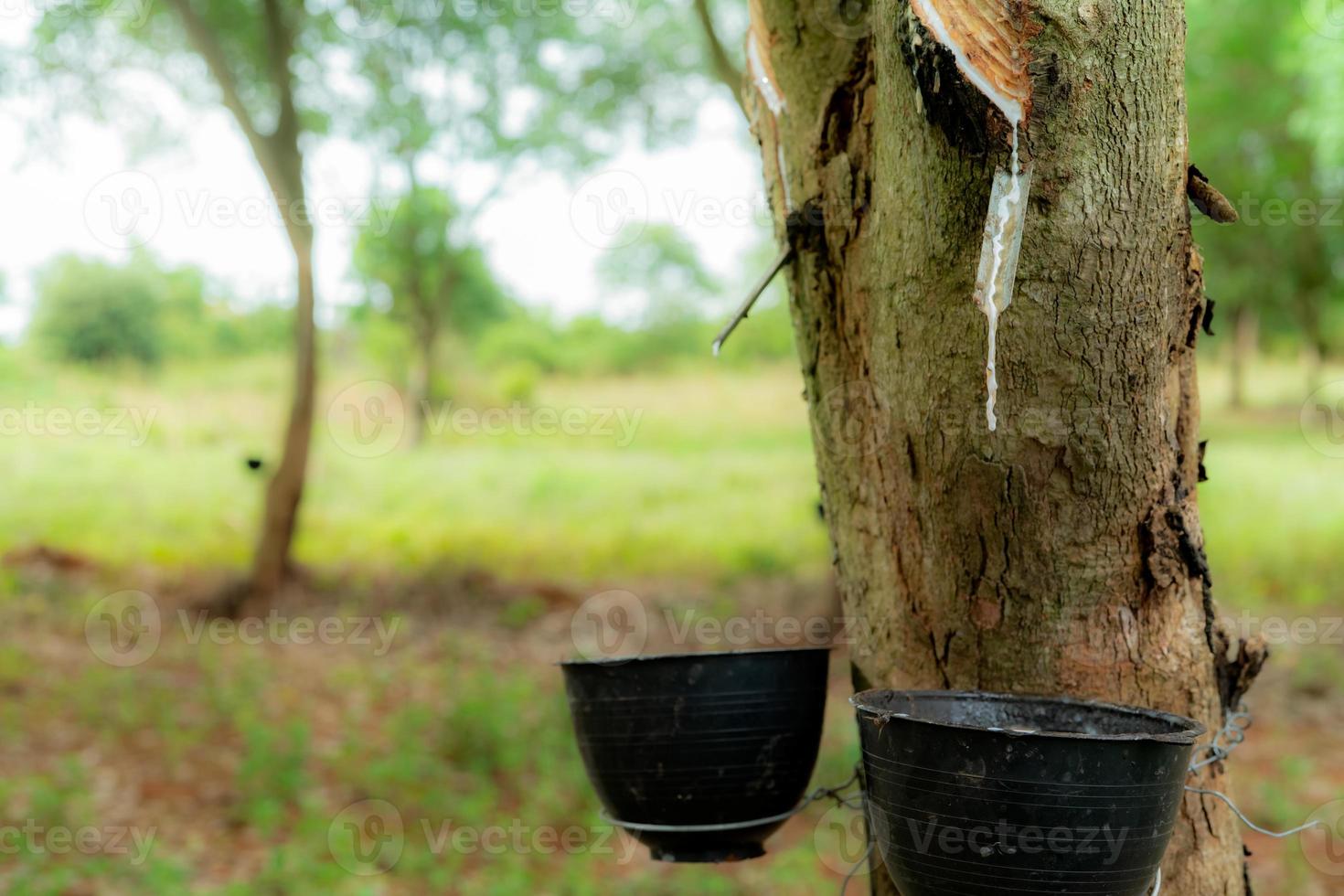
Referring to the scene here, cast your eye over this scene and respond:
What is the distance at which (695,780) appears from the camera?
6.44 ft

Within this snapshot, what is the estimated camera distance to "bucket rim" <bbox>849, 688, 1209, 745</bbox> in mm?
1398

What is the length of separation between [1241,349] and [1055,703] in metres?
16.2

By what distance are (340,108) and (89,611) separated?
4.23 meters

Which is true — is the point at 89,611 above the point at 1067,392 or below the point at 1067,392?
below

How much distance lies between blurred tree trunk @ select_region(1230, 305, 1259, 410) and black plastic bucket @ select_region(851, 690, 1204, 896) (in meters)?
15.9

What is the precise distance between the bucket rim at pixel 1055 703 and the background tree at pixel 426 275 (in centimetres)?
951

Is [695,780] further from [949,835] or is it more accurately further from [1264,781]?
[1264,781]

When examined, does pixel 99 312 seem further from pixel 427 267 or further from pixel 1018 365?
pixel 1018 365

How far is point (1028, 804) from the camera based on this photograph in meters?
1.42

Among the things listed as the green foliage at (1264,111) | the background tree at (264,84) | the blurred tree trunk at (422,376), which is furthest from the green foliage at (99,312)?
the green foliage at (1264,111)

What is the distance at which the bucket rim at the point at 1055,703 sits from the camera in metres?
1.40

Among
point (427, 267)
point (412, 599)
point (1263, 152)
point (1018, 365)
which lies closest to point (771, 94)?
point (1018, 365)

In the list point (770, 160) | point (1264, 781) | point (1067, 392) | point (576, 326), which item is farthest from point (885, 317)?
point (576, 326)

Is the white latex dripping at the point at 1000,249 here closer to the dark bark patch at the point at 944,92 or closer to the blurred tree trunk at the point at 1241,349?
the dark bark patch at the point at 944,92
